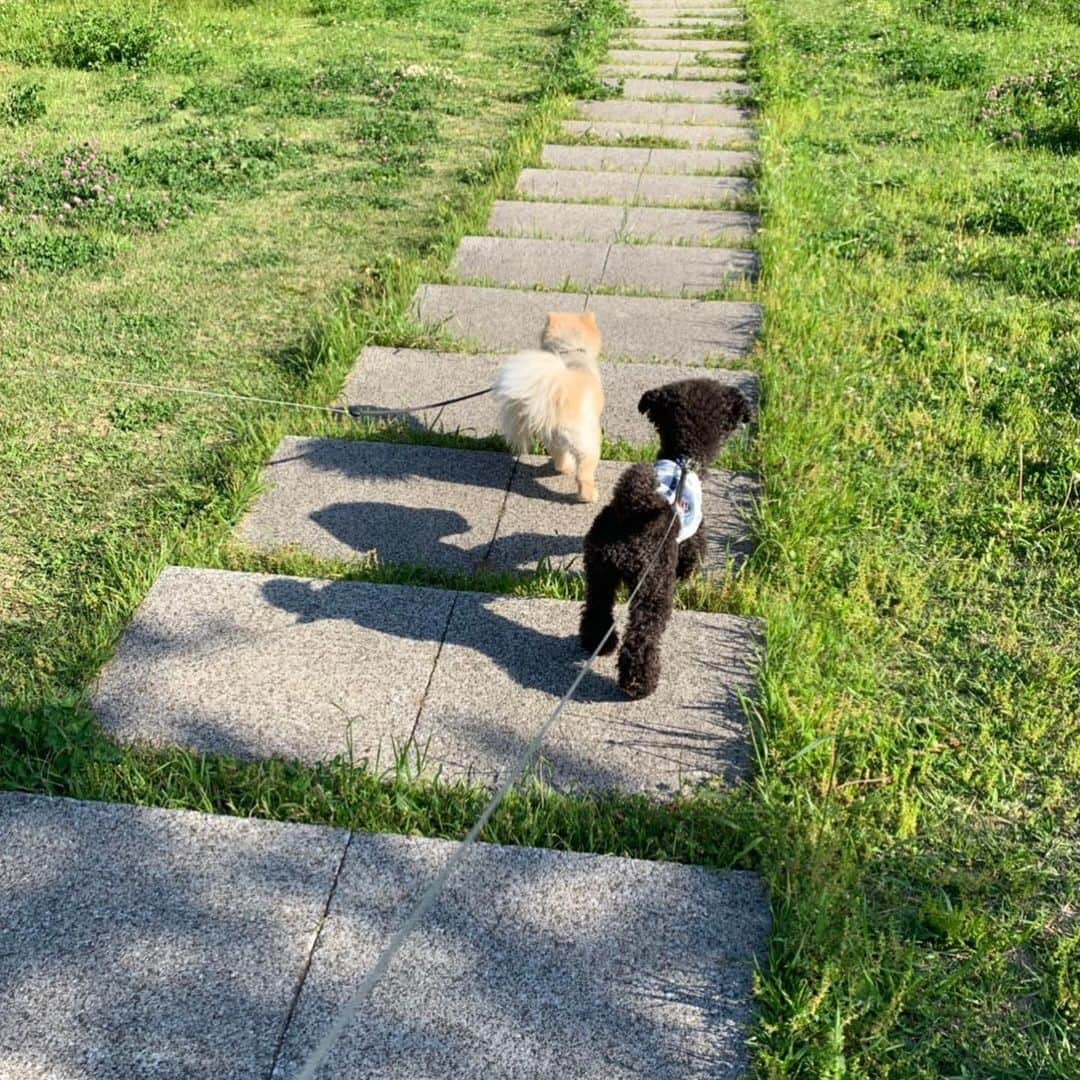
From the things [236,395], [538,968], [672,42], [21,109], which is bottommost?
[538,968]

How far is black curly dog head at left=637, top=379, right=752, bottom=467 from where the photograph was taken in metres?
3.51

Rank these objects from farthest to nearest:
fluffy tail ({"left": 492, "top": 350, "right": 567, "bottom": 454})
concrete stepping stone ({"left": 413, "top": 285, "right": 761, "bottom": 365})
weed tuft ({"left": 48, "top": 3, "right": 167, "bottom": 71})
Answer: weed tuft ({"left": 48, "top": 3, "right": 167, "bottom": 71}), concrete stepping stone ({"left": 413, "top": 285, "right": 761, "bottom": 365}), fluffy tail ({"left": 492, "top": 350, "right": 567, "bottom": 454})

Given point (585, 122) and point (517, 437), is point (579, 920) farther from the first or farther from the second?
point (585, 122)

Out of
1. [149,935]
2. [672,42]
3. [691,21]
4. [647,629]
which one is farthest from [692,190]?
→ [691,21]

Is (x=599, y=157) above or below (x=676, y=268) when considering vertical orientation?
above

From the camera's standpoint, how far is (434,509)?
440 centimetres

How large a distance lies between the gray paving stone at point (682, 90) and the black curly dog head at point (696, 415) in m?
7.50

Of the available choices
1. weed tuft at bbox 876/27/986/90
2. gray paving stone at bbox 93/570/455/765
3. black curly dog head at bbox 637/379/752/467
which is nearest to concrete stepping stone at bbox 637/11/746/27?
weed tuft at bbox 876/27/986/90

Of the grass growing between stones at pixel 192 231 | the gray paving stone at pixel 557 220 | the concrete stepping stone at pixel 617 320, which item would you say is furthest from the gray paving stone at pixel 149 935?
the gray paving stone at pixel 557 220

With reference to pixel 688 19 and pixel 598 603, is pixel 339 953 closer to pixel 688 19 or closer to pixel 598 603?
pixel 598 603

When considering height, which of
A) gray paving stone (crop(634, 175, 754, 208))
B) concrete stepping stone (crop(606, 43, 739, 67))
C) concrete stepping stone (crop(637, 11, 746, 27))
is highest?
concrete stepping stone (crop(637, 11, 746, 27))

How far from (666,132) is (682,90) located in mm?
1593

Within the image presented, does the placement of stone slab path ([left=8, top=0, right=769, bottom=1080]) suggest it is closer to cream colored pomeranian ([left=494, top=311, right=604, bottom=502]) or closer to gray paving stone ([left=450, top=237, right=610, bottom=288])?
cream colored pomeranian ([left=494, top=311, right=604, bottom=502])

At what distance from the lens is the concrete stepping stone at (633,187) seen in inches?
304
